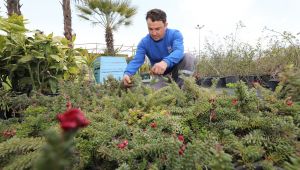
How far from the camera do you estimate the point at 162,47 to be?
4027 mm

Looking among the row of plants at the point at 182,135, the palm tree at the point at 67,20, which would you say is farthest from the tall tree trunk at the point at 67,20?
the row of plants at the point at 182,135

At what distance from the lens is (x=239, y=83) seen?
5.15ft

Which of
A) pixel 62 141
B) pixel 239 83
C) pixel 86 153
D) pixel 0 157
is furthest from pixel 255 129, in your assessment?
pixel 62 141

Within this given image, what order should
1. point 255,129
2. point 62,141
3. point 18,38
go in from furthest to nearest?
point 18,38
point 255,129
point 62,141

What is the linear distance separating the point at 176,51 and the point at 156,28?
42 centimetres

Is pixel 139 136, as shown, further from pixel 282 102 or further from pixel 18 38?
pixel 18 38

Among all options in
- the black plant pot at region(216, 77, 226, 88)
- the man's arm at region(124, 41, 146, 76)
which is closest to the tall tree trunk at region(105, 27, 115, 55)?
the black plant pot at region(216, 77, 226, 88)

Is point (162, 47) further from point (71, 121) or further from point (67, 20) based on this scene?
point (67, 20)

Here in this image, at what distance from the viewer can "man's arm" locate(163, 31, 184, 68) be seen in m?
3.51

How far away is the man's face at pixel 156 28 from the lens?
379 centimetres

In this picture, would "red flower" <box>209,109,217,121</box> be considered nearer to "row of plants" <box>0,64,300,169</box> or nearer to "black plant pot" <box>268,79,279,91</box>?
"row of plants" <box>0,64,300,169</box>

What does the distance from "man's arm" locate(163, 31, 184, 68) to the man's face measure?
6.5 inches

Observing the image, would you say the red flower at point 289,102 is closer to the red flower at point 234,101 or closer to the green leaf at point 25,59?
the red flower at point 234,101

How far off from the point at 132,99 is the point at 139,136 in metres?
0.74
